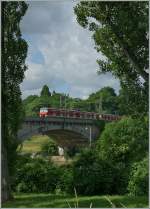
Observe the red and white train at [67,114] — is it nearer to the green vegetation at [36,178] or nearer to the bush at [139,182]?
the green vegetation at [36,178]

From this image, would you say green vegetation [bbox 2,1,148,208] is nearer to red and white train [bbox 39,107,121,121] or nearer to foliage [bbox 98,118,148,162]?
foliage [bbox 98,118,148,162]

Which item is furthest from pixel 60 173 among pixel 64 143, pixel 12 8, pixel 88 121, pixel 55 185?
pixel 64 143

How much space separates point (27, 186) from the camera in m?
20.5

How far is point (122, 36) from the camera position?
1417 centimetres

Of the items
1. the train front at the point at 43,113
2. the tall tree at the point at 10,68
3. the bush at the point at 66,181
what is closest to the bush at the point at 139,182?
the bush at the point at 66,181

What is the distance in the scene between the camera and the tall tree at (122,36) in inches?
546

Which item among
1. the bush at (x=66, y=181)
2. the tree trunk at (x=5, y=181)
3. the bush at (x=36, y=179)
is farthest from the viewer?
the bush at (x=36, y=179)

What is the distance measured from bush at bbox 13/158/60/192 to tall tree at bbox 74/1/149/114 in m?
6.12

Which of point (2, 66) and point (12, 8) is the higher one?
point (12, 8)

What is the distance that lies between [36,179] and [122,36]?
8.51 m

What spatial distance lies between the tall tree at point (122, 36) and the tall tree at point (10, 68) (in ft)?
7.52

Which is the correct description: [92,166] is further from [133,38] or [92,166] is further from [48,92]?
[48,92]

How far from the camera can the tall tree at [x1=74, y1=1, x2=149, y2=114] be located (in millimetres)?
13867

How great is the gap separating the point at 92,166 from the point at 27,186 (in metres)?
2.95
